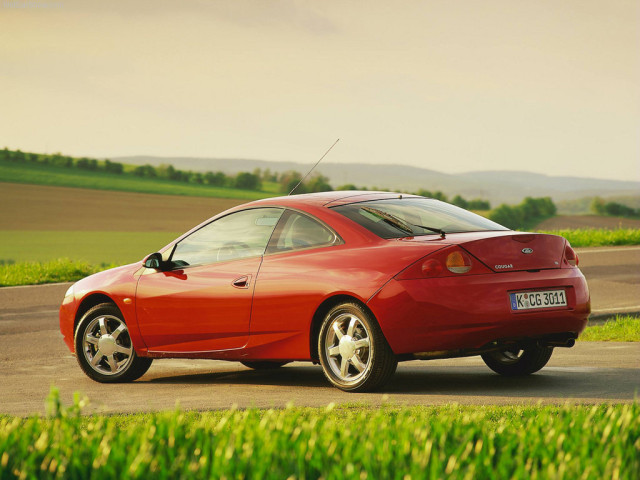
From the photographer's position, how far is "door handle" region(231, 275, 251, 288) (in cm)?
881

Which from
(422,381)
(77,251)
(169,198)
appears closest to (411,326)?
(422,381)

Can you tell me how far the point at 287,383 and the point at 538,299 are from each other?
2401mm

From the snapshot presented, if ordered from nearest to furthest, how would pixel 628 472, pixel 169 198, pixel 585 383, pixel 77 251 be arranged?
pixel 628 472, pixel 585 383, pixel 77 251, pixel 169 198

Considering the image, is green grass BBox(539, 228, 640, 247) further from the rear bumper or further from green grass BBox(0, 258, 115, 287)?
the rear bumper

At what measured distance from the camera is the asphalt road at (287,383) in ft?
26.1

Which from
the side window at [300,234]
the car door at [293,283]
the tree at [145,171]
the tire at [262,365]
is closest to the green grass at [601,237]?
the tire at [262,365]

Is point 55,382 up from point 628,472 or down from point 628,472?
down

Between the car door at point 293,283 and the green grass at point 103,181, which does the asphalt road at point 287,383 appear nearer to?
the car door at point 293,283

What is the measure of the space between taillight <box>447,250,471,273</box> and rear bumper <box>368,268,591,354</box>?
0.20ft

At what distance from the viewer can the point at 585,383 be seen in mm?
8570

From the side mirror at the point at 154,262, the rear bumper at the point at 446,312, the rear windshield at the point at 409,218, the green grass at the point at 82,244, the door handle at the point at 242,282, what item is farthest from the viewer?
the green grass at the point at 82,244

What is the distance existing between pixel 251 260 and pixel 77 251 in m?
26.8

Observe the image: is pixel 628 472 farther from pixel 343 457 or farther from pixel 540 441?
pixel 343 457

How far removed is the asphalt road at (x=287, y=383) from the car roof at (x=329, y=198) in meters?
1.54
